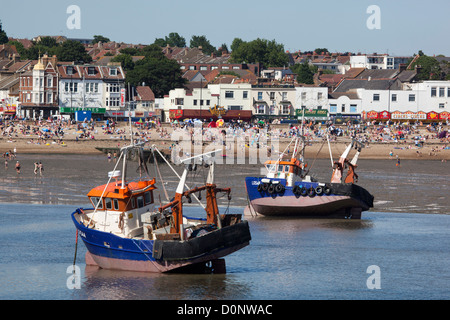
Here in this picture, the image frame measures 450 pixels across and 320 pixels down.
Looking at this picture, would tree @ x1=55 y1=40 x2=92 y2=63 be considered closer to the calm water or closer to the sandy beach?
the sandy beach

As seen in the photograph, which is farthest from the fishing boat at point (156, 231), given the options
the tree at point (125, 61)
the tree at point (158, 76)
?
the tree at point (125, 61)

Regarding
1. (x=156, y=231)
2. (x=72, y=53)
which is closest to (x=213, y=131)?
(x=72, y=53)

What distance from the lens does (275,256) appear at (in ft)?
133

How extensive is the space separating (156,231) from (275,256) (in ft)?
26.2

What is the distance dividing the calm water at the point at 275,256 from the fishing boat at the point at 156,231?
71cm

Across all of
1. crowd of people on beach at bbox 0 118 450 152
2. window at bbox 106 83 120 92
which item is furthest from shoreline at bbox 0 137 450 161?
window at bbox 106 83 120 92

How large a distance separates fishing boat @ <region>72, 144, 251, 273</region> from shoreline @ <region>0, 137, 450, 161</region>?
6110 cm

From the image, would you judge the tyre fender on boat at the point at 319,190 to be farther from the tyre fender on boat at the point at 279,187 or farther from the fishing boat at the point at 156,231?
the fishing boat at the point at 156,231

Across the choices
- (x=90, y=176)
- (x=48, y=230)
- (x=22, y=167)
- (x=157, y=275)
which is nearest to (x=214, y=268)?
(x=157, y=275)

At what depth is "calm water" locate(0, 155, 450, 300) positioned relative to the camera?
33.7 metres

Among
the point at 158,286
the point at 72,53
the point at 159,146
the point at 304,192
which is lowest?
the point at 158,286

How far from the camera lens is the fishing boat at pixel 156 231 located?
33.7 metres

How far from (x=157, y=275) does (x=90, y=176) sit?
39.7 metres

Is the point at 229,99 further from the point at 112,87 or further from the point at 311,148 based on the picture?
the point at 311,148
